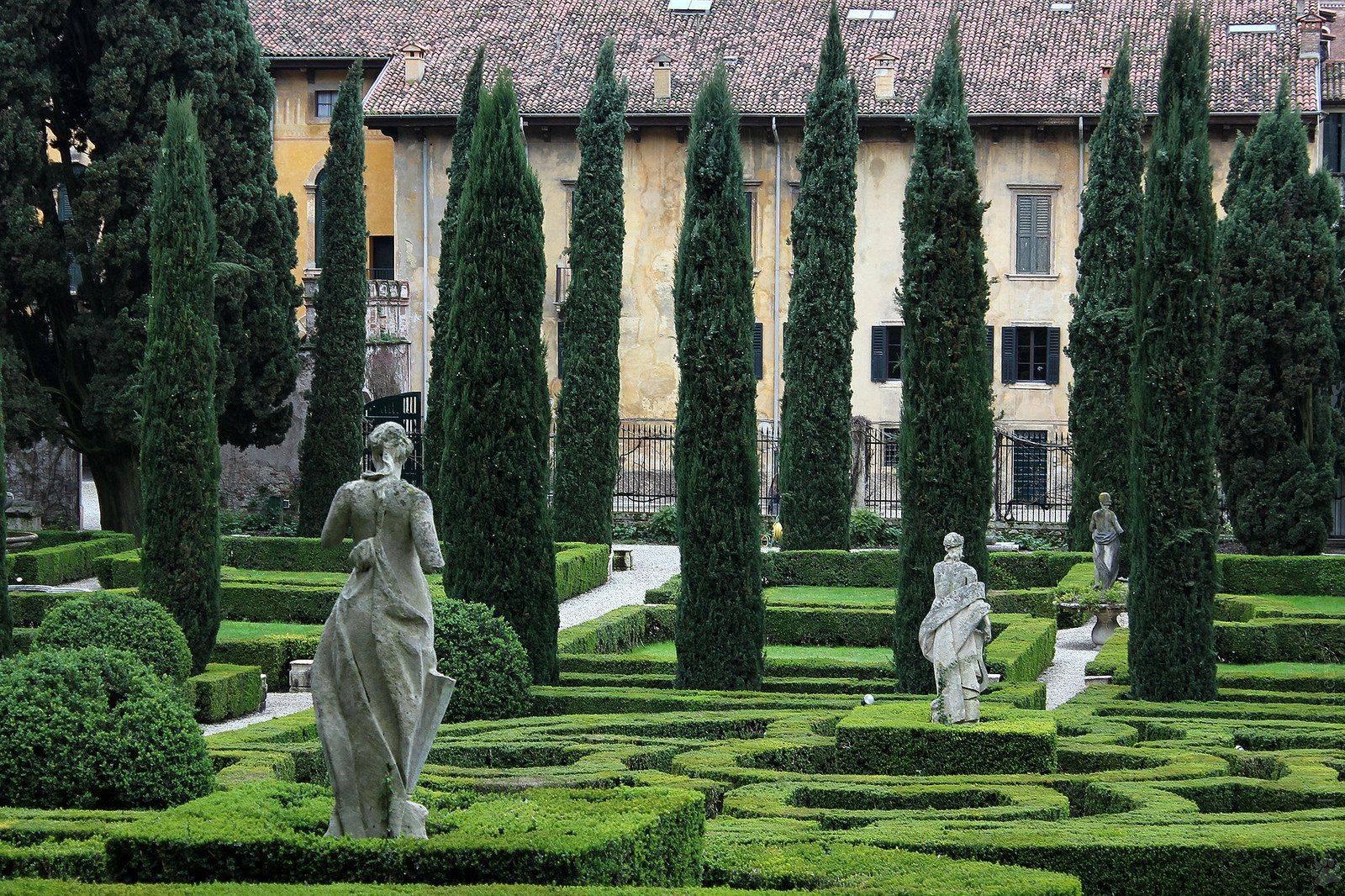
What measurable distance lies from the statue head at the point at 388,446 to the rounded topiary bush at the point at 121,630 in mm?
8919

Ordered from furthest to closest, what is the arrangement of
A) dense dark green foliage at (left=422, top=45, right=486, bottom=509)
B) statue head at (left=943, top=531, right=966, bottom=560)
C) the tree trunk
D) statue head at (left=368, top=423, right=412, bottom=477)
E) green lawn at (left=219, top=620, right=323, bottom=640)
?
the tree trunk, dense dark green foliage at (left=422, top=45, right=486, bottom=509), green lawn at (left=219, top=620, right=323, bottom=640), statue head at (left=943, top=531, right=966, bottom=560), statue head at (left=368, top=423, right=412, bottom=477)

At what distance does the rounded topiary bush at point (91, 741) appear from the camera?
12.8 metres

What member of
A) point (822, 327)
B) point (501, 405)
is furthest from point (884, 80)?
point (501, 405)

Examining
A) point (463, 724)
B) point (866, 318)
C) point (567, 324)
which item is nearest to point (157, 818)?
point (463, 724)

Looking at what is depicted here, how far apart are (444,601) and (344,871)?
28.1ft

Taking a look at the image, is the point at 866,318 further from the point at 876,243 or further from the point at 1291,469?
the point at 1291,469

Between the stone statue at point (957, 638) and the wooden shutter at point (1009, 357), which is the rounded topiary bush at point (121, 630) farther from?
the wooden shutter at point (1009, 357)

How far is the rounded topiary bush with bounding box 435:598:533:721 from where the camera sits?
58.1 ft

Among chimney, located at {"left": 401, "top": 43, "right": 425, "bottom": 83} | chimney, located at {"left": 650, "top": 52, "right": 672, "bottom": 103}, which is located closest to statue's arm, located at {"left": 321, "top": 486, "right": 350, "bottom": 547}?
chimney, located at {"left": 650, "top": 52, "right": 672, "bottom": 103}

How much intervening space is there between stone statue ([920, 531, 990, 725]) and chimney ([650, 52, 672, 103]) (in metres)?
27.3

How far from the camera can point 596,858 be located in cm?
975

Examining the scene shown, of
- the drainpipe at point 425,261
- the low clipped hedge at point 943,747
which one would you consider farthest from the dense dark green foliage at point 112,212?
the low clipped hedge at point 943,747

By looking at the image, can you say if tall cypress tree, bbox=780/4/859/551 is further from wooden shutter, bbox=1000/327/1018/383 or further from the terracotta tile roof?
wooden shutter, bbox=1000/327/1018/383

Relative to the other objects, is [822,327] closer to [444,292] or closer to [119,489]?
[444,292]
